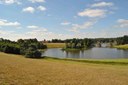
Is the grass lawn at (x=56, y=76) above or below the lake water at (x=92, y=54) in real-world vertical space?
above

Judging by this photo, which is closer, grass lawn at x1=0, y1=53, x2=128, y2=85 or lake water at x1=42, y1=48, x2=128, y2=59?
grass lawn at x1=0, y1=53, x2=128, y2=85

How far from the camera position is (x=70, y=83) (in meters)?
20.9

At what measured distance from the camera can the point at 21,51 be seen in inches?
3632

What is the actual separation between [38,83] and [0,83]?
3855 mm

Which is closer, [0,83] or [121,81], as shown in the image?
[0,83]

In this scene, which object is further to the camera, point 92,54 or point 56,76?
point 92,54

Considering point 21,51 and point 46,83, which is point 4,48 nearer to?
point 21,51

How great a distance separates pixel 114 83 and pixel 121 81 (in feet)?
4.76

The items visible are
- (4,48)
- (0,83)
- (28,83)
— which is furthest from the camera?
(4,48)

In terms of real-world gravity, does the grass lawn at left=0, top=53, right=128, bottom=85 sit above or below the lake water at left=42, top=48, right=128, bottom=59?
above

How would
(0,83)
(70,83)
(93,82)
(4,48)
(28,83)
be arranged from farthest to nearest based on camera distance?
(4,48) → (93,82) → (70,83) → (28,83) → (0,83)

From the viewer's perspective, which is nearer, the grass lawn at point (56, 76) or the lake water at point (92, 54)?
the grass lawn at point (56, 76)

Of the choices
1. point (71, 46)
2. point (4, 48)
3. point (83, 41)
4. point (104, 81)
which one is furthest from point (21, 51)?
point (83, 41)

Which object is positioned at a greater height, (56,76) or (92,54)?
(56,76)
